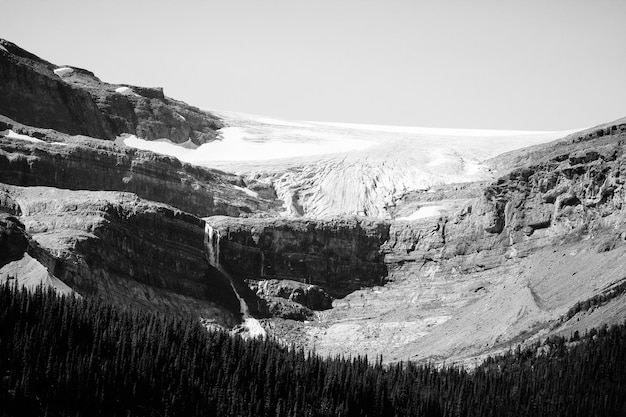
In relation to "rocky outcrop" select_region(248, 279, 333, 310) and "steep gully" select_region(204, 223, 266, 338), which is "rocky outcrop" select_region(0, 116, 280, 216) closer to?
"steep gully" select_region(204, 223, 266, 338)

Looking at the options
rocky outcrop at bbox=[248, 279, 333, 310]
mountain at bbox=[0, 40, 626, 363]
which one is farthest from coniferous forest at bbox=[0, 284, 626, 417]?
rocky outcrop at bbox=[248, 279, 333, 310]

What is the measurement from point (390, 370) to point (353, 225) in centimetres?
5164

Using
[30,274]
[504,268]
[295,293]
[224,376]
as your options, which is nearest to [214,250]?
[295,293]

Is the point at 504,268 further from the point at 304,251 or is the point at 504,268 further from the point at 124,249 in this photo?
the point at 124,249

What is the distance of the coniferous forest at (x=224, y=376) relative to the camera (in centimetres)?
12106

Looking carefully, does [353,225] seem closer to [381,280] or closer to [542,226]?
[381,280]

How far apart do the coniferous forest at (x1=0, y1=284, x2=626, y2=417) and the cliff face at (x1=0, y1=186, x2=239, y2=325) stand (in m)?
18.7

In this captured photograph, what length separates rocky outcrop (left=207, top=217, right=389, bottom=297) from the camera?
184875 millimetres

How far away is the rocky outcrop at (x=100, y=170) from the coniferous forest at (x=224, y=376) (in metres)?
40.6

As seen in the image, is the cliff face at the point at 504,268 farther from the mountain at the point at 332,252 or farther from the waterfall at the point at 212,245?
the waterfall at the point at 212,245

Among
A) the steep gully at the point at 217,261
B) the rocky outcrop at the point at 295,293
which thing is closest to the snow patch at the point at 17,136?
the steep gully at the point at 217,261

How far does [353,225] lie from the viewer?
189375 mm

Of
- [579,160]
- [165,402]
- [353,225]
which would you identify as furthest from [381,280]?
[165,402]

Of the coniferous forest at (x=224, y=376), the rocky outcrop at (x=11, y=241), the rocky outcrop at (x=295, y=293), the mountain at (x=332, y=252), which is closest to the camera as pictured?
the coniferous forest at (x=224, y=376)
